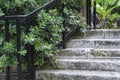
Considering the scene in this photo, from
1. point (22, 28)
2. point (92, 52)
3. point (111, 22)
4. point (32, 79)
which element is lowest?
point (32, 79)

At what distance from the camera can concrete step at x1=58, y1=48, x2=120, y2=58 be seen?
404cm

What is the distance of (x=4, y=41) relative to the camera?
3369 millimetres

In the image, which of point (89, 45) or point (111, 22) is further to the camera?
point (111, 22)

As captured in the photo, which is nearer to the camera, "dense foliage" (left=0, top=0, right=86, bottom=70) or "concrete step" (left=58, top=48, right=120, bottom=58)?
"dense foliage" (left=0, top=0, right=86, bottom=70)

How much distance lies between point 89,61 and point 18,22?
1.20 m

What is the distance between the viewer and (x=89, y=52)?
4121 mm

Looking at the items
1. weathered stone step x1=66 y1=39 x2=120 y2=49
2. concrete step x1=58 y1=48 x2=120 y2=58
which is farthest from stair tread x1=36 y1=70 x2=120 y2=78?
weathered stone step x1=66 y1=39 x2=120 y2=49

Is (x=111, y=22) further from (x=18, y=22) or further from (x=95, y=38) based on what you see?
(x=18, y=22)

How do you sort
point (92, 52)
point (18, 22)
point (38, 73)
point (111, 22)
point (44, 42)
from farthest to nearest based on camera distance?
point (111, 22) < point (92, 52) < point (38, 73) < point (44, 42) < point (18, 22)

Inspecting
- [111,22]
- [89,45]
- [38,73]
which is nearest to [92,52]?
[89,45]

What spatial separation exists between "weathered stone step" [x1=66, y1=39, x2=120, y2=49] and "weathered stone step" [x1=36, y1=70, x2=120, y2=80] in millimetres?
753

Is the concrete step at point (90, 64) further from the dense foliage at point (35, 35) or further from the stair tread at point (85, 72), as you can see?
the dense foliage at point (35, 35)

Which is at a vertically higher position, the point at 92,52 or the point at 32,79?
the point at 92,52

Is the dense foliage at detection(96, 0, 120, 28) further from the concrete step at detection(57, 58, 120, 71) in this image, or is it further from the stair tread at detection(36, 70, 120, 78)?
the stair tread at detection(36, 70, 120, 78)
